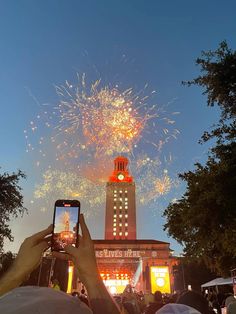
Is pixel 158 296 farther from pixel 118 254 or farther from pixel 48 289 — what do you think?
pixel 118 254

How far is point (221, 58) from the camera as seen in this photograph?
15.7m

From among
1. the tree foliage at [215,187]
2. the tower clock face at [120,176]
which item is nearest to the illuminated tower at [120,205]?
the tower clock face at [120,176]

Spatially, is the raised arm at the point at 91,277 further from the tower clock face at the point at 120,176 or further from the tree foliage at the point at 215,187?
the tower clock face at the point at 120,176

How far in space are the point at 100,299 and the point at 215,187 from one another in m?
15.2

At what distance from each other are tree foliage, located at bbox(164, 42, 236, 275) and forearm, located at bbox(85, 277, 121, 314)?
564 inches

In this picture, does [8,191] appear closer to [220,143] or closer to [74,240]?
[220,143]

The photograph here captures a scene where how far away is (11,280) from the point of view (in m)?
2.65

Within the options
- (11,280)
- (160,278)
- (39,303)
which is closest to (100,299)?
(11,280)

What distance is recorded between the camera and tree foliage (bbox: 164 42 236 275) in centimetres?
1588

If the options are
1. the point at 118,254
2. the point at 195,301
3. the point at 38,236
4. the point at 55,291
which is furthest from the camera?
the point at 118,254


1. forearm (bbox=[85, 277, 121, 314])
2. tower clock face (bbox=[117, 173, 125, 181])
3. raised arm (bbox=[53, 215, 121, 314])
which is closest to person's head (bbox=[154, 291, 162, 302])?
raised arm (bbox=[53, 215, 121, 314])

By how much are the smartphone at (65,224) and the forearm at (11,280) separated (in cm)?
89

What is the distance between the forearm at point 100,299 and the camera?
2240 mm

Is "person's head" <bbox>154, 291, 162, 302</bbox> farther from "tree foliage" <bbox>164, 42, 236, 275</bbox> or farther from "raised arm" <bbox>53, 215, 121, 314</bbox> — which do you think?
"raised arm" <bbox>53, 215, 121, 314</bbox>
